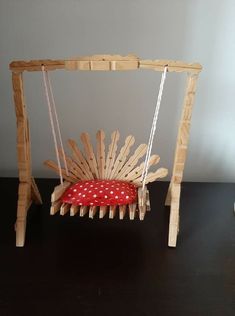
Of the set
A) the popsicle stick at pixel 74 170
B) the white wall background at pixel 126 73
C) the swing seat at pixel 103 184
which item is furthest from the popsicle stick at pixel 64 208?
the white wall background at pixel 126 73

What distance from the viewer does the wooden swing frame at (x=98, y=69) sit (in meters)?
0.67

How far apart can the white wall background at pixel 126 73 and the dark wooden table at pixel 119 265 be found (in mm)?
217

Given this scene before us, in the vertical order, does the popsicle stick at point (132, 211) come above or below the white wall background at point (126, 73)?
below

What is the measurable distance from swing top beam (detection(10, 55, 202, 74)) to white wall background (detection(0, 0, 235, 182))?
0.98 feet

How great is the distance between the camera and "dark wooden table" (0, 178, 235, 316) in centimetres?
59

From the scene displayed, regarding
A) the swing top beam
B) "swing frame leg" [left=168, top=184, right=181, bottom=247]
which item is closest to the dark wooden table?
"swing frame leg" [left=168, top=184, right=181, bottom=247]

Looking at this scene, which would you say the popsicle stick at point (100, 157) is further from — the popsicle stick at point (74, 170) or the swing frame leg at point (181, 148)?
the swing frame leg at point (181, 148)

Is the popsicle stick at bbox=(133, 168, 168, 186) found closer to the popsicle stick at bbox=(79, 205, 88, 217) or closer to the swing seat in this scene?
the swing seat

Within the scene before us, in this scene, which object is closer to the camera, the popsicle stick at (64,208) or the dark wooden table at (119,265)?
the dark wooden table at (119,265)

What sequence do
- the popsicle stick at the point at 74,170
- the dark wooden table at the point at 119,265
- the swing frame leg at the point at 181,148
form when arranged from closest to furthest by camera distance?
the dark wooden table at the point at 119,265 < the swing frame leg at the point at 181,148 < the popsicle stick at the point at 74,170

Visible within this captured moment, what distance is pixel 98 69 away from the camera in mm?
676
